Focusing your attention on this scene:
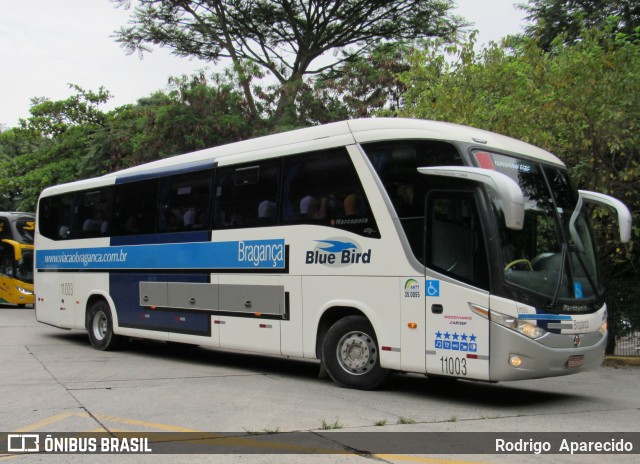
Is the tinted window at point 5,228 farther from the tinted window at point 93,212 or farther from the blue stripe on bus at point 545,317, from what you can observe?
the blue stripe on bus at point 545,317

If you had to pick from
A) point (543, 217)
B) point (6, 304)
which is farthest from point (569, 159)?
point (6, 304)

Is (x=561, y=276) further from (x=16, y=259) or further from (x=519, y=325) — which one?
(x=16, y=259)

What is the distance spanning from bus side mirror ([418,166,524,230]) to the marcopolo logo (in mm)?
1722

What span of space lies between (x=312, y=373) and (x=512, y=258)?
4365mm

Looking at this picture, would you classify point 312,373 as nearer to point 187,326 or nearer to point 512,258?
point 187,326

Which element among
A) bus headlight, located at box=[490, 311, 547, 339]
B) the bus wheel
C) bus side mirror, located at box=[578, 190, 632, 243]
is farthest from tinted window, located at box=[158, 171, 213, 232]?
bus side mirror, located at box=[578, 190, 632, 243]

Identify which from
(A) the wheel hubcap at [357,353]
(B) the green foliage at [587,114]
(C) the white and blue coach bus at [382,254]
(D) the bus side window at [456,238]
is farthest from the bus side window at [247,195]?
(B) the green foliage at [587,114]

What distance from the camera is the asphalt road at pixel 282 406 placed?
20.4ft

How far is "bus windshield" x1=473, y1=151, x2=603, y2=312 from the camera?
8.13 m

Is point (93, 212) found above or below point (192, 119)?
below

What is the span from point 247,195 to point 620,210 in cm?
535

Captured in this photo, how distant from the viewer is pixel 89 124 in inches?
1348

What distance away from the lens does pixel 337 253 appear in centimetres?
958

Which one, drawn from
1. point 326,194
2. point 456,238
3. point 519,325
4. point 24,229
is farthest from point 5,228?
point 519,325
